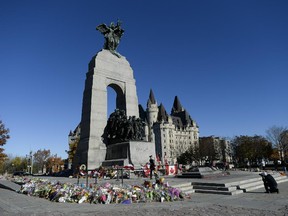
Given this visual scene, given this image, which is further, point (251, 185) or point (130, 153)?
point (130, 153)

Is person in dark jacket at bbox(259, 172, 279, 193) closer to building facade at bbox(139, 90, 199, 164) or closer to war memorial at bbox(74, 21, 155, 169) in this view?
war memorial at bbox(74, 21, 155, 169)

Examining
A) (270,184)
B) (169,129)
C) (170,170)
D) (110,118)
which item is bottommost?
(270,184)

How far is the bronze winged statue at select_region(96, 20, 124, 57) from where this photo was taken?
1056 inches

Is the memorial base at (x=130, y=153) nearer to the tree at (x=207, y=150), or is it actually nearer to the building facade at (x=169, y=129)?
the tree at (x=207, y=150)

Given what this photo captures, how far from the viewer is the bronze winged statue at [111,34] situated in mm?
26812

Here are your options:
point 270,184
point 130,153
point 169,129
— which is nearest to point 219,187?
point 270,184

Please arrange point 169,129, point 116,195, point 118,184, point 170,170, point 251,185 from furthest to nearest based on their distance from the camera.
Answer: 1. point 169,129
2. point 170,170
3. point 251,185
4. point 118,184
5. point 116,195

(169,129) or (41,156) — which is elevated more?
(169,129)

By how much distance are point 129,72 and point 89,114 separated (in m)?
7.32

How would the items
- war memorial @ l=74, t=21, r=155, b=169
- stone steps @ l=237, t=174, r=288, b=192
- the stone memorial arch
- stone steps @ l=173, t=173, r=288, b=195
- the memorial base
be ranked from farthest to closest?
the stone memorial arch → war memorial @ l=74, t=21, r=155, b=169 → the memorial base → stone steps @ l=237, t=174, r=288, b=192 → stone steps @ l=173, t=173, r=288, b=195

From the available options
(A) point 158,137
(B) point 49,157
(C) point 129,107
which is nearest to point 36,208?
(C) point 129,107

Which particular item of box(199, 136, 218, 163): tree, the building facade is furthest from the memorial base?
the building facade

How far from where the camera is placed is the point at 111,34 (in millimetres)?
27109

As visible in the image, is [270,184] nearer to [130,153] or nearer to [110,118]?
[130,153]
